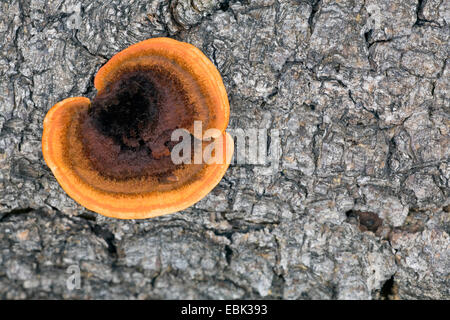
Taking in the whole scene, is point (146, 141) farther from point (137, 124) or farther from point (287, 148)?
point (287, 148)

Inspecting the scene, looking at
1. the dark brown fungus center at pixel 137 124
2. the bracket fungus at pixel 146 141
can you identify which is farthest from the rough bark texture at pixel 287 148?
the dark brown fungus center at pixel 137 124

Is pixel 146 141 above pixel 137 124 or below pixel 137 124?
below

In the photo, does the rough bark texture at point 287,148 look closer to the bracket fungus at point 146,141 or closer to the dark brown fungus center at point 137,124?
the bracket fungus at point 146,141

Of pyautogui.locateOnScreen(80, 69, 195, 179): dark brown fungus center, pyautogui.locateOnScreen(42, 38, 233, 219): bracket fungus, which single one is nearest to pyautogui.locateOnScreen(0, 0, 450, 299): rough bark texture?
pyautogui.locateOnScreen(42, 38, 233, 219): bracket fungus

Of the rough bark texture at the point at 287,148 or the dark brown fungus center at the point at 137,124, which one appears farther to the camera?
the rough bark texture at the point at 287,148

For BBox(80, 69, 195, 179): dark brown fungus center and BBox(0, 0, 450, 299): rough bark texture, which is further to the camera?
BBox(0, 0, 450, 299): rough bark texture

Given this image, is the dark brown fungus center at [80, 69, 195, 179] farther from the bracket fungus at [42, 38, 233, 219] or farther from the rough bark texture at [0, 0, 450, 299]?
the rough bark texture at [0, 0, 450, 299]

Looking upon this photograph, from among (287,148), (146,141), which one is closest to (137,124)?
(146,141)
